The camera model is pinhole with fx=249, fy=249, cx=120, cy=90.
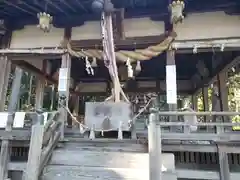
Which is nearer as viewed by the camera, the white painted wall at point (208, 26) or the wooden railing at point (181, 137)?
the wooden railing at point (181, 137)

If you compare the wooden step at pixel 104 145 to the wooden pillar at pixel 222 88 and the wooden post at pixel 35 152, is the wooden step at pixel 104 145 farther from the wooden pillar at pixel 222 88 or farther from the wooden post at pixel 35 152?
the wooden pillar at pixel 222 88

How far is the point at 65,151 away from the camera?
511 centimetres

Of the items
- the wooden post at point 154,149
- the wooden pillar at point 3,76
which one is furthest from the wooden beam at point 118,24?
the wooden pillar at point 3,76

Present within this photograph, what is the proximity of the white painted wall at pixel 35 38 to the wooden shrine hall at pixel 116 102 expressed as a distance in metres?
0.03

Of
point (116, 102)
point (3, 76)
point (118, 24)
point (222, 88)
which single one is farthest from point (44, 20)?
point (222, 88)

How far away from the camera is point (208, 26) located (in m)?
6.77

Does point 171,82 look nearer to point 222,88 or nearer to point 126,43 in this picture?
point 126,43

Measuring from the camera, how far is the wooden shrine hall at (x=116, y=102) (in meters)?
4.61

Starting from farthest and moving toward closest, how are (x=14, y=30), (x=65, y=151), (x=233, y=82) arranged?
(x=233, y=82) < (x=14, y=30) < (x=65, y=151)

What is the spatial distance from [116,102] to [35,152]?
104 inches

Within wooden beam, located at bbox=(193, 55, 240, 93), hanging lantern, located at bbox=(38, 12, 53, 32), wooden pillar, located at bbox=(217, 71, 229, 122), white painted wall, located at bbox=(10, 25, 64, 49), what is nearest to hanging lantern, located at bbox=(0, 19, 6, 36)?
white painted wall, located at bbox=(10, 25, 64, 49)

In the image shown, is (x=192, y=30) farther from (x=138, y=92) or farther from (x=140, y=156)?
(x=138, y=92)

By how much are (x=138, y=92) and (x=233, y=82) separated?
23.8ft

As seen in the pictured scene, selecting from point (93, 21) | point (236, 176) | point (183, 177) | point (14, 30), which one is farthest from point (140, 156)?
point (14, 30)
